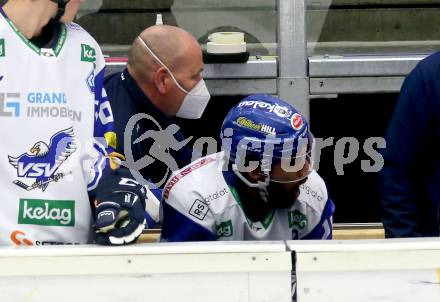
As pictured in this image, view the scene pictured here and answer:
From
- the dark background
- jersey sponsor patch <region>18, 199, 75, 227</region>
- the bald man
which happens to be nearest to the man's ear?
the bald man

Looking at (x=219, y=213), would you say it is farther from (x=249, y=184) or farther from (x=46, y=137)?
(x=46, y=137)

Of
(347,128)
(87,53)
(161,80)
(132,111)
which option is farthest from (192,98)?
(87,53)

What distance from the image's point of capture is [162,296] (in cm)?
182

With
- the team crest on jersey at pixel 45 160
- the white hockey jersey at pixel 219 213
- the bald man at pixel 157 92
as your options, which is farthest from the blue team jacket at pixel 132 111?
the team crest on jersey at pixel 45 160

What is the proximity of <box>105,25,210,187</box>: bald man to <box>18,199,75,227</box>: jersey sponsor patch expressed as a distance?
2.85 feet

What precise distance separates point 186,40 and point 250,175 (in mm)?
955

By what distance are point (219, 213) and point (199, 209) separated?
59 millimetres

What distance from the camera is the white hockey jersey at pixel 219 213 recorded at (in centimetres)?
243

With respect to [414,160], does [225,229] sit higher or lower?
lower

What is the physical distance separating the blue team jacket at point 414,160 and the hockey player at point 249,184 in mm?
360

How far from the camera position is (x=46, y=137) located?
6.89 ft

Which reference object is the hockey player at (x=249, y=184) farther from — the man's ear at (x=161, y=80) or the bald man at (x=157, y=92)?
the man's ear at (x=161, y=80)

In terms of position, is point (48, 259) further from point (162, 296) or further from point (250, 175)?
point (250, 175)

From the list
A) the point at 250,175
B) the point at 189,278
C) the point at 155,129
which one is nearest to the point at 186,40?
the point at 155,129
